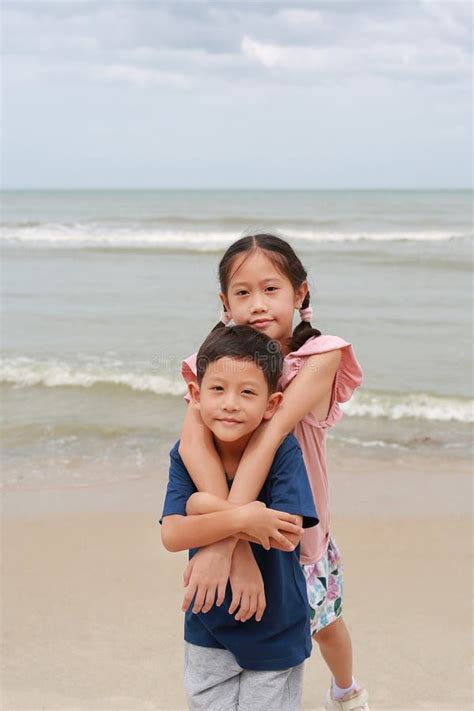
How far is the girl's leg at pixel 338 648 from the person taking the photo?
251 centimetres

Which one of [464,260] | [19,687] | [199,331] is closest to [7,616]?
[19,687]

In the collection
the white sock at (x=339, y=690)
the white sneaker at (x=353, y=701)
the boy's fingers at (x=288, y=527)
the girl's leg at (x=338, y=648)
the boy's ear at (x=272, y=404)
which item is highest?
the boy's ear at (x=272, y=404)

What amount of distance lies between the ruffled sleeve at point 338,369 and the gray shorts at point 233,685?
2.08 ft

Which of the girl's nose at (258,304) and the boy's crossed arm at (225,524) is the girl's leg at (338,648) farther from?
the girl's nose at (258,304)

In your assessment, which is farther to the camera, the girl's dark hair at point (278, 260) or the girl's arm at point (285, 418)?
the girl's dark hair at point (278, 260)

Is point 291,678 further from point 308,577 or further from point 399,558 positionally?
point 399,558

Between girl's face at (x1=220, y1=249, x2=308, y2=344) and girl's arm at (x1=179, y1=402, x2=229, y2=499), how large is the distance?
11.6 inches

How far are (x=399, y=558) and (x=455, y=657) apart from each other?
76 centimetres

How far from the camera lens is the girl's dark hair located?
2.13 m

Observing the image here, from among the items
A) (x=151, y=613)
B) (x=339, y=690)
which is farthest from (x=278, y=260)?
(x=151, y=613)

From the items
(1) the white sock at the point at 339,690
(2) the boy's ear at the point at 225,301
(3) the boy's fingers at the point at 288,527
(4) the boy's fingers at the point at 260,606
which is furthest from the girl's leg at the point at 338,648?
(2) the boy's ear at the point at 225,301

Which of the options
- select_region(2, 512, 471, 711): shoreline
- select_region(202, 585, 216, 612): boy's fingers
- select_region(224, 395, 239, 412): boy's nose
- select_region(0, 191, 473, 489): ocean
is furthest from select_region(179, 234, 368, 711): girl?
select_region(2, 512, 471, 711): shoreline

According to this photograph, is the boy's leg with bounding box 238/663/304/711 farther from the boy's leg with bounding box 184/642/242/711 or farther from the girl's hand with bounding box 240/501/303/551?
the girl's hand with bounding box 240/501/303/551

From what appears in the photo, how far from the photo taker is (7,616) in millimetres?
3383
